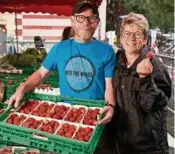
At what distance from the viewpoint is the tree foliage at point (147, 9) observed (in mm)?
11039

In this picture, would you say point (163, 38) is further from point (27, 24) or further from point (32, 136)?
point (32, 136)

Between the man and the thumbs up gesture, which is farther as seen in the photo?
the man

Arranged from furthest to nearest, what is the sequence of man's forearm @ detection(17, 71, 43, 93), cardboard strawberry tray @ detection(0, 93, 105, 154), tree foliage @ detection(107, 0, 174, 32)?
tree foliage @ detection(107, 0, 174, 32), man's forearm @ detection(17, 71, 43, 93), cardboard strawberry tray @ detection(0, 93, 105, 154)

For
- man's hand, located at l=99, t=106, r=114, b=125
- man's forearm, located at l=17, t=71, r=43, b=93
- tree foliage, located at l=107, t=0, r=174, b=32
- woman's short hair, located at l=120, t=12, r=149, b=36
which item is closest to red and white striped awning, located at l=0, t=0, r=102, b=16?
tree foliage, located at l=107, t=0, r=174, b=32

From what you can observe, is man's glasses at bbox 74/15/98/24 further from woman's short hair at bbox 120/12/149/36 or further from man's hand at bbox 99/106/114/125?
man's hand at bbox 99/106/114/125

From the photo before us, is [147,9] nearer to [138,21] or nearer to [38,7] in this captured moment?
[38,7]

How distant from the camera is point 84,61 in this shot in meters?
2.51

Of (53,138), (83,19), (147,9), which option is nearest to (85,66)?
(83,19)

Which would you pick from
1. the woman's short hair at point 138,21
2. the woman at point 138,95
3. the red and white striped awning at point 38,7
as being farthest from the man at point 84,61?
the red and white striped awning at point 38,7

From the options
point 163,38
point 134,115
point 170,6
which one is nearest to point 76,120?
point 134,115

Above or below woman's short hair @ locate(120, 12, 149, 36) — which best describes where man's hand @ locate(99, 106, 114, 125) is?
below

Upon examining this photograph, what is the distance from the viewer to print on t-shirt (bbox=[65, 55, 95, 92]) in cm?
251

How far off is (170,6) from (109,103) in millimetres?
19015

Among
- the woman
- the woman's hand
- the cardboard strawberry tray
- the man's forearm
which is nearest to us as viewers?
the cardboard strawberry tray
